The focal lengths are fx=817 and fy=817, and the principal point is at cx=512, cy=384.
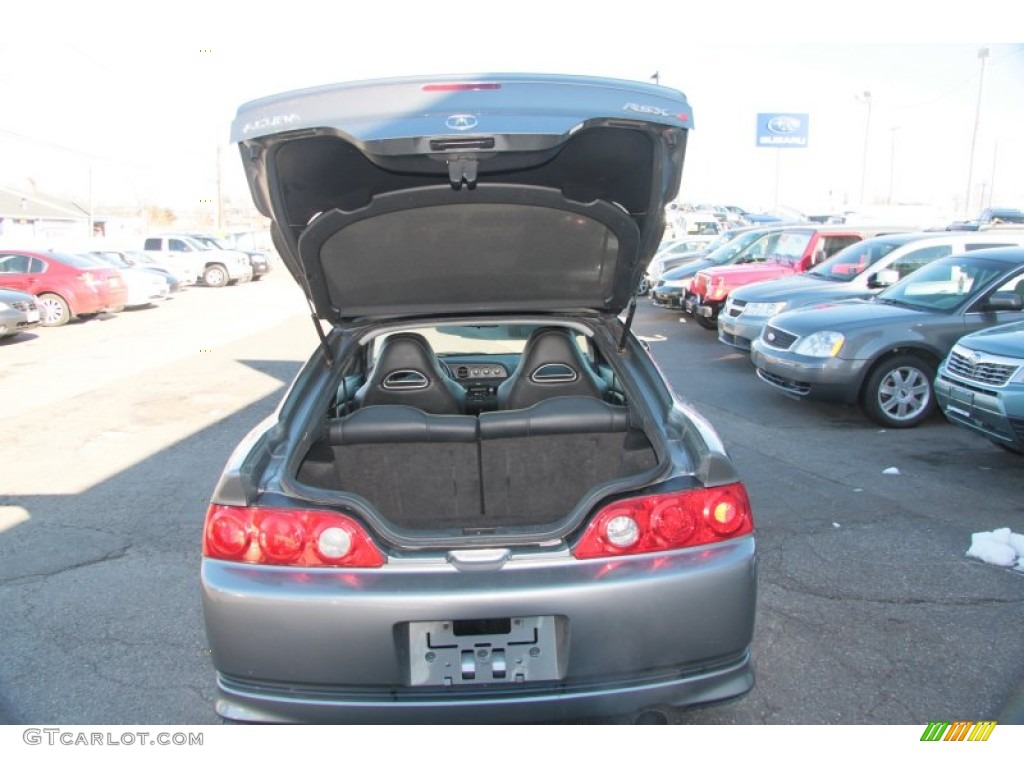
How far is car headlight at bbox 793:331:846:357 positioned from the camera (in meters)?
7.60

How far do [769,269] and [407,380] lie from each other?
1116 cm

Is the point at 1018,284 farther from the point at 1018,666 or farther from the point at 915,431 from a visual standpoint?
the point at 1018,666

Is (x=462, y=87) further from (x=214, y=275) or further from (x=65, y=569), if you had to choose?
(x=214, y=275)

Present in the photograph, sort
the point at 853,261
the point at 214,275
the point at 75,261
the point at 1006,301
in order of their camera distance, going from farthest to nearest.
Result: the point at 214,275, the point at 75,261, the point at 853,261, the point at 1006,301

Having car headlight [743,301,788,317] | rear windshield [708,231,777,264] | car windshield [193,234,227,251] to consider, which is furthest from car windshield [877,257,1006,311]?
car windshield [193,234,227,251]

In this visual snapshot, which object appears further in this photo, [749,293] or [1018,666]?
[749,293]

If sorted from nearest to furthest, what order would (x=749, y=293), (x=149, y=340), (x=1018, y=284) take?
1. (x=1018, y=284)
2. (x=749, y=293)
3. (x=149, y=340)

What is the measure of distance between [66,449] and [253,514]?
5.48 meters

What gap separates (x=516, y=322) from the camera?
3.72 m

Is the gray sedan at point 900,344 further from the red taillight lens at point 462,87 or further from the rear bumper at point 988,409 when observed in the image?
the red taillight lens at point 462,87

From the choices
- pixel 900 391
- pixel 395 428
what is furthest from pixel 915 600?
A: pixel 900 391

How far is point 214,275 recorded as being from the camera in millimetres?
27938

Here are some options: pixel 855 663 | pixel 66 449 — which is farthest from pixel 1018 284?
pixel 66 449

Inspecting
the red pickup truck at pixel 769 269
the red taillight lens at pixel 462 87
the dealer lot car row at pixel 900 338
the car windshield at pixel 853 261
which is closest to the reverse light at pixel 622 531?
the red taillight lens at pixel 462 87
